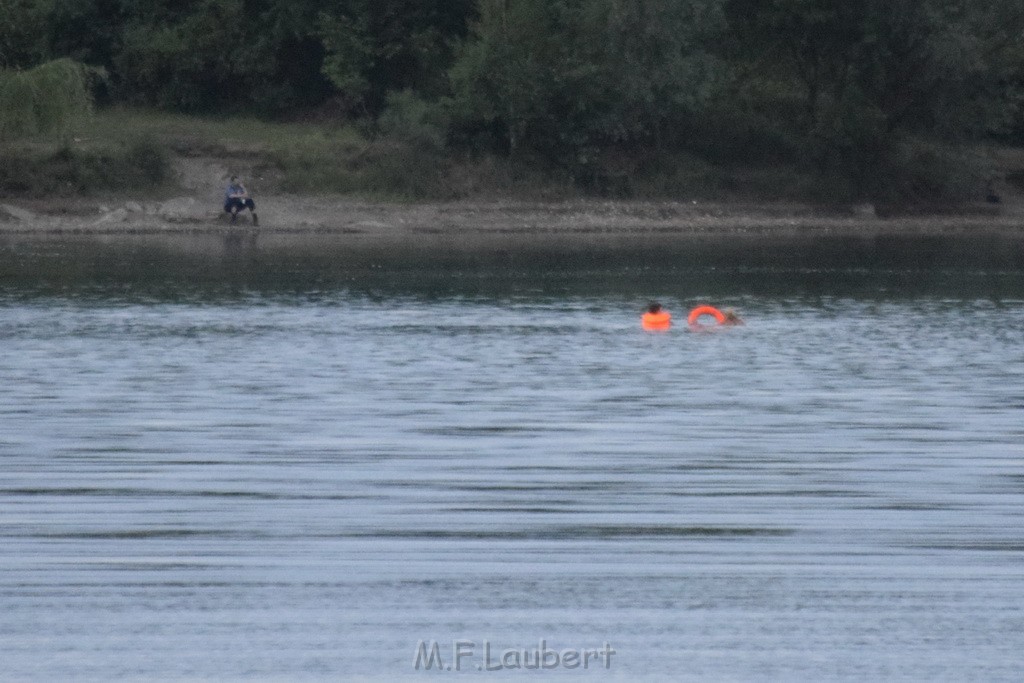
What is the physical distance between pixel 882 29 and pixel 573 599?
198ft

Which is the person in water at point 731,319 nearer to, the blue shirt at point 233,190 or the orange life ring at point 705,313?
the orange life ring at point 705,313

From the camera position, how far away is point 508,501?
56.4 ft

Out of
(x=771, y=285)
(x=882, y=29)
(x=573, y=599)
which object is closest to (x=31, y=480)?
(x=573, y=599)

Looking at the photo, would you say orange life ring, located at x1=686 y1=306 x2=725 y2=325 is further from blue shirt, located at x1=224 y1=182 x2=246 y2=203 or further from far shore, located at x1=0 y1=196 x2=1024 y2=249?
blue shirt, located at x1=224 y1=182 x2=246 y2=203

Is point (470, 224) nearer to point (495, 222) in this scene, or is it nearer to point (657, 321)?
point (495, 222)

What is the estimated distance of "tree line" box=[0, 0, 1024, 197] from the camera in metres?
69.8

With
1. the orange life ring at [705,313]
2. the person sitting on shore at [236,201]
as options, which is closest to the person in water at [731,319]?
the orange life ring at [705,313]

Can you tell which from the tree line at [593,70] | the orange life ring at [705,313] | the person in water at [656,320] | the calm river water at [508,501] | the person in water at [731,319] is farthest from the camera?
the tree line at [593,70]

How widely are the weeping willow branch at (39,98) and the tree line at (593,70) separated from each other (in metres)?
5.93

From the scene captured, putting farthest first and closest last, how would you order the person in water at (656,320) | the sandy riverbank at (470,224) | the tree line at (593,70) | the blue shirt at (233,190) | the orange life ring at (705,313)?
1. the tree line at (593,70)
2. the blue shirt at (233,190)
3. the sandy riverbank at (470,224)
4. the orange life ring at (705,313)
5. the person in water at (656,320)

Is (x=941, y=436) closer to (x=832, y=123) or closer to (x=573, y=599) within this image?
(x=573, y=599)

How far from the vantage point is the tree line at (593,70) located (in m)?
69.8

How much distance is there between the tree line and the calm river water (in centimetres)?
3606

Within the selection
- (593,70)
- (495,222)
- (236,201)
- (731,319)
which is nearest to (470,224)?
(495,222)
